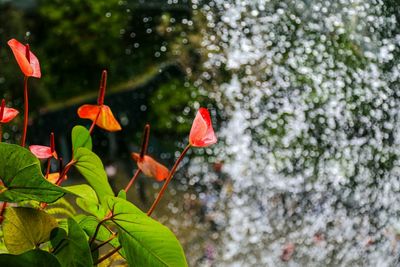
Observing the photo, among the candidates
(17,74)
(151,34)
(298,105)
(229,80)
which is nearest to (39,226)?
(298,105)

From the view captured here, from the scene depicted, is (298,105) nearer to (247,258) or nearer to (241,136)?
(241,136)

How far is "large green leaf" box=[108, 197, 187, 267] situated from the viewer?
0.57 m

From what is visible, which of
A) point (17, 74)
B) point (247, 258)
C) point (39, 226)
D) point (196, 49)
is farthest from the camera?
point (17, 74)

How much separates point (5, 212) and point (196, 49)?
2.42m

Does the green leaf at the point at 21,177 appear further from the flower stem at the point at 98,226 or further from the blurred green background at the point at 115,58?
the blurred green background at the point at 115,58

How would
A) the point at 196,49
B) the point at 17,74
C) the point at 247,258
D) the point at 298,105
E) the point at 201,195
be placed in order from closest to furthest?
the point at 247,258, the point at 298,105, the point at 201,195, the point at 196,49, the point at 17,74

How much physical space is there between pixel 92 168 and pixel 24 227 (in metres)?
0.07

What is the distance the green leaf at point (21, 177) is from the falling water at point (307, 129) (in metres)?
1.42

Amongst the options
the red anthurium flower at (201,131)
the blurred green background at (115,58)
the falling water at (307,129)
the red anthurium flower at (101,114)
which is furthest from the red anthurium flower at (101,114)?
the blurred green background at (115,58)

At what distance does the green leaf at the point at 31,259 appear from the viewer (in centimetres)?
54

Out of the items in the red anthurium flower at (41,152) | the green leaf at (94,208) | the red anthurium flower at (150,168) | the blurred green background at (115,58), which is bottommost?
the blurred green background at (115,58)

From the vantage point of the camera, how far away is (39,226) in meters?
0.58

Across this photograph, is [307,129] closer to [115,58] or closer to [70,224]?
[115,58]

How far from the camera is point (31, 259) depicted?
541mm
